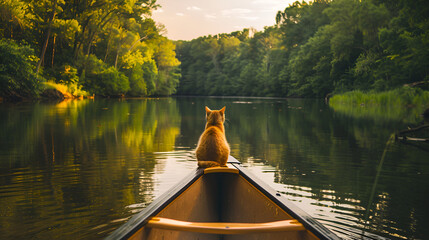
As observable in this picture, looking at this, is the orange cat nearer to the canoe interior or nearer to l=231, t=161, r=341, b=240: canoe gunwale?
the canoe interior

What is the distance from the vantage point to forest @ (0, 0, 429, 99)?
29.4 meters

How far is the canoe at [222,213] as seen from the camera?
251cm

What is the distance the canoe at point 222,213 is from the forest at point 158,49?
1961cm

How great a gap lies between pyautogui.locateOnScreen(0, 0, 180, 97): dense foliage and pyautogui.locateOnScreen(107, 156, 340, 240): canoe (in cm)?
2755

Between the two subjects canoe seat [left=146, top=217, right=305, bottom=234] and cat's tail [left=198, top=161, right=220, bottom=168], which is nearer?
canoe seat [left=146, top=217, right=305, bottom=234]

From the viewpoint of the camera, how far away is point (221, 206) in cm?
402

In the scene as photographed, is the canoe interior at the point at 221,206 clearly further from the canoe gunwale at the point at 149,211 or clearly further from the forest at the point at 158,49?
the forest at the point at 158,49

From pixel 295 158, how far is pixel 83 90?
39.7m

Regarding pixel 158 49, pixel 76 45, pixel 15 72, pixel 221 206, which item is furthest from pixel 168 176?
pixel 158 49

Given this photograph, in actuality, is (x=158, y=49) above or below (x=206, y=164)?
above

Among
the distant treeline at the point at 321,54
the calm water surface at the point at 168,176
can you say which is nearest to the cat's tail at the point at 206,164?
the calm water surface at the point at 168,176

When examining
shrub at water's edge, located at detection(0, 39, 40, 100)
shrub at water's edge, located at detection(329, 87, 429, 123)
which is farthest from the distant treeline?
shrub at water's edge, located at detection(0, 39, 40, 100)

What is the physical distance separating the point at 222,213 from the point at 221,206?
0.08 m

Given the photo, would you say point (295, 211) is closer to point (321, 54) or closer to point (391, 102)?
point (391, 102)
